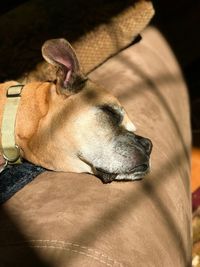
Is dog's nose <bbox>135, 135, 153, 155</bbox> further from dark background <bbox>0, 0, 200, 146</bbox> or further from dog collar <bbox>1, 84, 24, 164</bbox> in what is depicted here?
dark background <bbox>0, 0, 200, 146</bbox>

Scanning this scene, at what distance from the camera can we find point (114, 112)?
2.07m

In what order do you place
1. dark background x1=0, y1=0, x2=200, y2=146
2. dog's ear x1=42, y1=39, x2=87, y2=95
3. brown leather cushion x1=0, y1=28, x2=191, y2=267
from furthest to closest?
dark background x1=0, y1=0, x2=200, y2=146
dog's ear x1=42, y1=39, x2=87, y2=95
brown leather cushion x1=0, y1=28, x2=191, y2=267

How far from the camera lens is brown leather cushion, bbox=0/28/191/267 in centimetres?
159

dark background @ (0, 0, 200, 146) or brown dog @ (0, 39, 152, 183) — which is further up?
brown dog @ (0, 39, 152, 183)

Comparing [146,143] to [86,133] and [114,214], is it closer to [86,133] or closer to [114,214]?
[86,133]

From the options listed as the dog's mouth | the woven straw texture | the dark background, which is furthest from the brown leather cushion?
the dark background

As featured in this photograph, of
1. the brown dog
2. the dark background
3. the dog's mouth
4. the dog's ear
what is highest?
the dog's ear

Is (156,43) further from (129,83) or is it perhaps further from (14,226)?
(14,226)

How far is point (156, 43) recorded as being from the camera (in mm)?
3090

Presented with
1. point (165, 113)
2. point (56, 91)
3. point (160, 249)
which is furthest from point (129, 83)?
point (160, 249)

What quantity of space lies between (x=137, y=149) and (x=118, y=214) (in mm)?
335

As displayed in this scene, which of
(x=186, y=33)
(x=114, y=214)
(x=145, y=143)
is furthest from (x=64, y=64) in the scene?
(x=186, y=33)

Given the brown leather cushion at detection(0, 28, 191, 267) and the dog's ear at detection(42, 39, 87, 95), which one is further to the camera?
the dog's ear at detection(42, 39, 87, 95)

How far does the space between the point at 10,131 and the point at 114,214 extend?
1.79 ft
